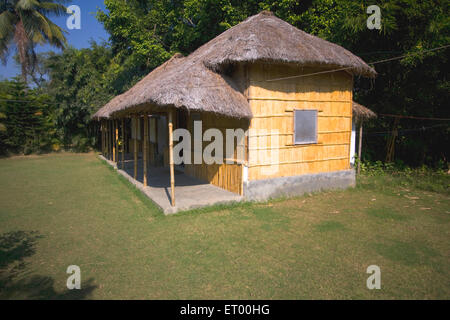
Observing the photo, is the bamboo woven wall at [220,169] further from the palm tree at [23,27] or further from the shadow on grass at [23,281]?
the palm tree at [23,27]

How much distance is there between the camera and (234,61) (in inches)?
255

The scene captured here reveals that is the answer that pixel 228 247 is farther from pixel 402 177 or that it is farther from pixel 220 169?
pixel 402 177

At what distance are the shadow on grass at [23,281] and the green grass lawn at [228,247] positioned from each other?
0.01 m

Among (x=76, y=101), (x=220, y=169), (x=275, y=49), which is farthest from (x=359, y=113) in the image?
(x=76, y=101)

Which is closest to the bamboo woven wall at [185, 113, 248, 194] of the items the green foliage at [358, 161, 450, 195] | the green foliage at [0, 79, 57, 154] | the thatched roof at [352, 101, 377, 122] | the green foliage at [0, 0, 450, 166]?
the green foliage at [358, 161, 450, 195]

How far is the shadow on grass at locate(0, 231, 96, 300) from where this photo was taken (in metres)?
3.31

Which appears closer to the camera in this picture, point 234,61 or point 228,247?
point 228,247

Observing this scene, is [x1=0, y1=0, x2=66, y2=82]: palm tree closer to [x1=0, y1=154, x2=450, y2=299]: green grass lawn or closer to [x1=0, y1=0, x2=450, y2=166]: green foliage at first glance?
[x1=0, y1=0, x2=450, y2=166]: green foliage

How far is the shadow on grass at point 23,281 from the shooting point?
331 cm

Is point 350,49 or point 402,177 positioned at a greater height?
point 350,49

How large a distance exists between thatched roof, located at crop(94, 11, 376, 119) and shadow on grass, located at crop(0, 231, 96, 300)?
10.7 feet

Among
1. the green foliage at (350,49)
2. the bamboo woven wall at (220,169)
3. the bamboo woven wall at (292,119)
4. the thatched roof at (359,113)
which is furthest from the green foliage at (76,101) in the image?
the thatched roof at (359,113)

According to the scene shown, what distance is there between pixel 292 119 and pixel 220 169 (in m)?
2.25
